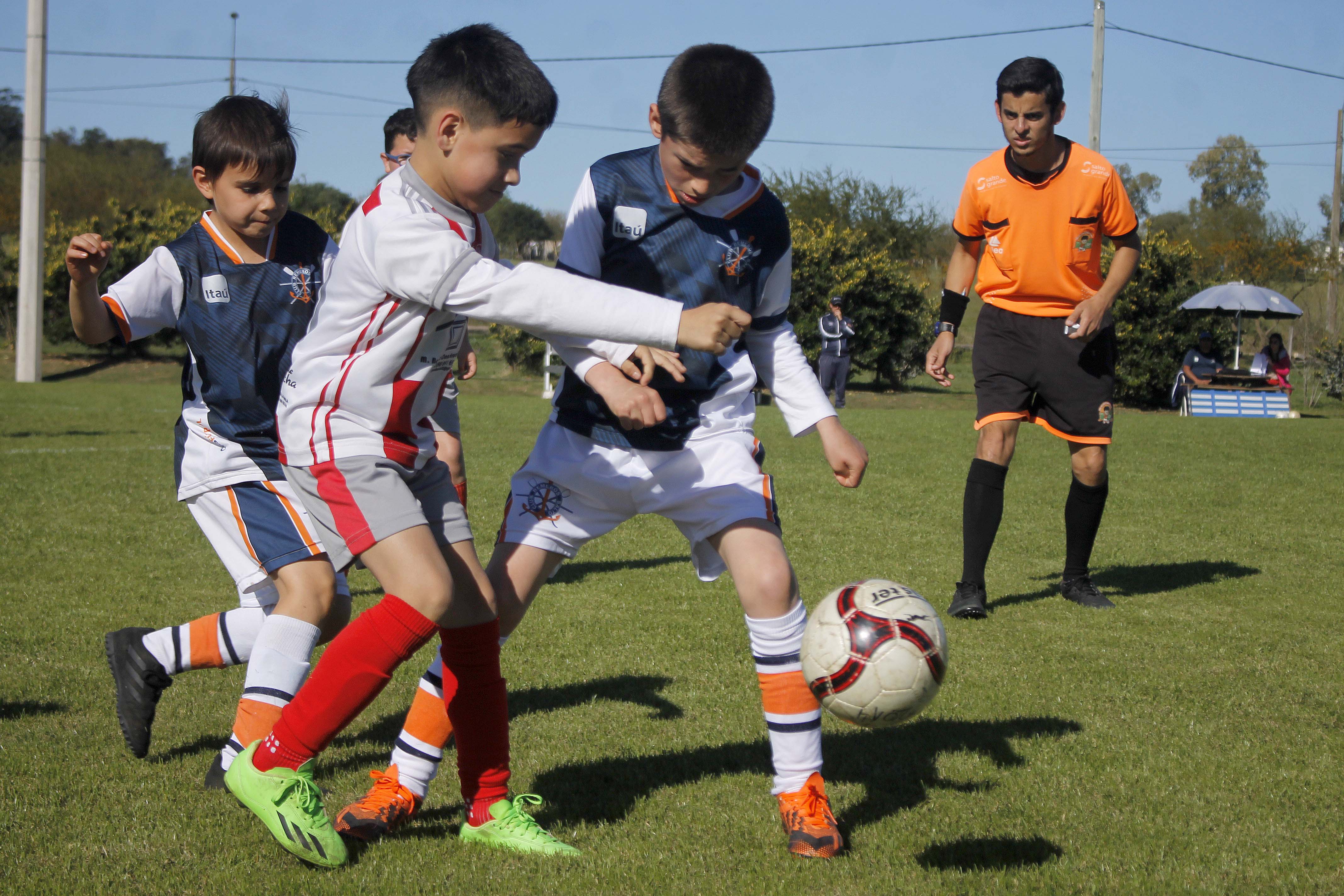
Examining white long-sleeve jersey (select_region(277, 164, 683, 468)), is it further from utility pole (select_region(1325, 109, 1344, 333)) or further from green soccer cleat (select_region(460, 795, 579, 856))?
utility pole (select_region(1325, 109, 1344, 333))

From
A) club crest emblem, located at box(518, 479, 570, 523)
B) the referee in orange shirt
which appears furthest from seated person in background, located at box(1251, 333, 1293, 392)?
club crest emblem, located at box(518, 479, 570, 523)

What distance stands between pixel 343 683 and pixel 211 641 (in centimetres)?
122

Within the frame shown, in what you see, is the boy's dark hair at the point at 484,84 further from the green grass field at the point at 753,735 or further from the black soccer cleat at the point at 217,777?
the black soccer cleat at the point at 217,777

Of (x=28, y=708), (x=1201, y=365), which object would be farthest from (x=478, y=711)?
(x=1201, y=365)

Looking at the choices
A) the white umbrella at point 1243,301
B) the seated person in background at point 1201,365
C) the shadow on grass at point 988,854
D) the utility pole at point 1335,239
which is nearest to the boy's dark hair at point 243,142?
the shadow on grass at point 988,854

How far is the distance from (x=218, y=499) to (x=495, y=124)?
59.0 inches

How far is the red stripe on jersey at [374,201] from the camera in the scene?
248cm

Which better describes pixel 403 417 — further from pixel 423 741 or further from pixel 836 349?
pixel 836 349

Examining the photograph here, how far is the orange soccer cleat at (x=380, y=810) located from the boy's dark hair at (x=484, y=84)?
1.62 m

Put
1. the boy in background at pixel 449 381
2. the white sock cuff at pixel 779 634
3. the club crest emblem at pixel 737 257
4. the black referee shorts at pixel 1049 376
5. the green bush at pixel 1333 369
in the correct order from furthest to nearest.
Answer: the green bush at pixel 1333 369 < the black referee shorts at pixel 1049 376 < the boy in background at pixel 449 381 < the club crest emblem at pixel 737 257 < the white sock cuff at pixel 779 634

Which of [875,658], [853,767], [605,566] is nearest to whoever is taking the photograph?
[875,658]

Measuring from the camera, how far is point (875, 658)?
2.55m

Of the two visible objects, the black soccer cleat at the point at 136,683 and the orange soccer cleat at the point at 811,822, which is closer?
the orange soccer cleat at the point at 811,822

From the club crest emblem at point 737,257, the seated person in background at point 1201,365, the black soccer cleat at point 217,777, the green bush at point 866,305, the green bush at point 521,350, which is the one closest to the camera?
the club crest emblem at point 737,257
